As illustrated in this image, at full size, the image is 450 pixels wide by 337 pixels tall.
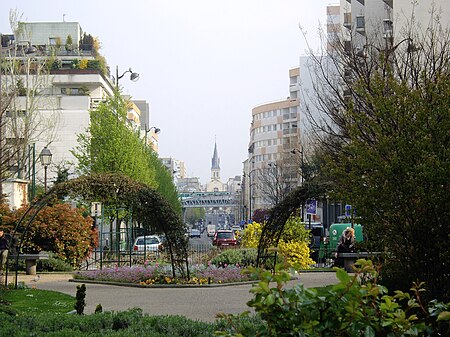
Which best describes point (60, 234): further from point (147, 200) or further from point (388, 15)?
point (388, 15)

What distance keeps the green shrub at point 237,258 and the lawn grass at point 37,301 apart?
351 inches

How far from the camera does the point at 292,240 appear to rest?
1253 inches

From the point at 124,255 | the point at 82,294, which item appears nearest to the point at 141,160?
the point at 124,255

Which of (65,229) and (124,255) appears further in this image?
(124,255)

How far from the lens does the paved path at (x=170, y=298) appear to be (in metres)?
17.6

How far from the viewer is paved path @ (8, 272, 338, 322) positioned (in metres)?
17.6

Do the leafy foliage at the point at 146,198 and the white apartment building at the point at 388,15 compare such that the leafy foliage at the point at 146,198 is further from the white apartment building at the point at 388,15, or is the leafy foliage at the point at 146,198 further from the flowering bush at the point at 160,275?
the white apartment building at the point at 388,15

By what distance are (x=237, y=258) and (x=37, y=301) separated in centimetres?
1166

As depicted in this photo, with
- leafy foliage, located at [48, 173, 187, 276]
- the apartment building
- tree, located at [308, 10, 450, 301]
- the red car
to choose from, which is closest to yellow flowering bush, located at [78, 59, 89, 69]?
the red car

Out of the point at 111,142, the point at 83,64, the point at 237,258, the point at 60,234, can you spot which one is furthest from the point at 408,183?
the point at 83,64

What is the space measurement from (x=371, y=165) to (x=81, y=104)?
63584 millimetres

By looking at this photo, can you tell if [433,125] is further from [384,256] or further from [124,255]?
[124,255]

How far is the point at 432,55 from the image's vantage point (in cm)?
2650

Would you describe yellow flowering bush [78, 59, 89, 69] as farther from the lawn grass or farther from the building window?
the lawn grass
